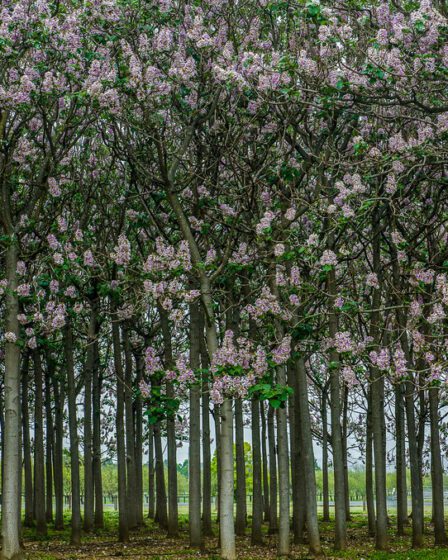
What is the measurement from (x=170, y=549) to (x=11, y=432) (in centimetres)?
529

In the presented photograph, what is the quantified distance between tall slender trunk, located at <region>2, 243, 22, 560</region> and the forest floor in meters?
1.26

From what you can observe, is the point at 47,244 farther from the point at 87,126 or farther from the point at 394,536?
the point at 394,536

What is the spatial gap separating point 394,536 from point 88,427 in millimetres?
9874

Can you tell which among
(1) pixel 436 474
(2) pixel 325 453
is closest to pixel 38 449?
(1) pixel 436 474

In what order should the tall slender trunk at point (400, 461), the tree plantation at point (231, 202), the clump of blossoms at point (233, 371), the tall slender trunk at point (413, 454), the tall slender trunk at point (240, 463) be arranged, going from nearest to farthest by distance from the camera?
the tree plantation at point (231, 202) < the clump of blossoms at point (233, 371) < the tall slender trunk at point (413, 454) < the tall slender trunk at point (240, 463) < the tall slender trunk at point (400, 461)

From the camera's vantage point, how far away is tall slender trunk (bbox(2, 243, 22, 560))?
15.6 meters

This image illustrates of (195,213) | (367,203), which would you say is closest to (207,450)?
(195,213)

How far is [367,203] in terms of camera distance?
13.0 metres

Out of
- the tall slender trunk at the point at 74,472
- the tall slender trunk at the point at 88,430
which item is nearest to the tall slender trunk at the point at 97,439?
the tall slender trunk at the point at 88,430

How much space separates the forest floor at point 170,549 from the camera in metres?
16.9

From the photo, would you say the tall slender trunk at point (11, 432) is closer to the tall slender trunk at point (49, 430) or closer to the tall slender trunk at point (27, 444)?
the tall slender trunk at point (27, 444)

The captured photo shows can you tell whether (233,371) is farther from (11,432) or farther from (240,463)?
(240,463)

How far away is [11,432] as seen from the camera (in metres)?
16.0

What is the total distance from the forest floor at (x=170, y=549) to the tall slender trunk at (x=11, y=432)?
126 centimetres
